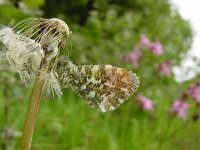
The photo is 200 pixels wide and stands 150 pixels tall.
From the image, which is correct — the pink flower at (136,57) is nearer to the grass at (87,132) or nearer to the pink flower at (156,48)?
the pink flower at (156,48)

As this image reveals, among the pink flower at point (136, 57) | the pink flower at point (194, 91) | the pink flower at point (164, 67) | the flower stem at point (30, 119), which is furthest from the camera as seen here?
the pink flower at point (136, 57)

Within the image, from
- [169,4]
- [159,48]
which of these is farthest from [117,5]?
[159,48]

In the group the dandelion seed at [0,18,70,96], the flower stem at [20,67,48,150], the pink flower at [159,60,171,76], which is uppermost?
the pink flower at [159,60,171,76]

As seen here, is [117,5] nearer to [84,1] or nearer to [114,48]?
[84,1]

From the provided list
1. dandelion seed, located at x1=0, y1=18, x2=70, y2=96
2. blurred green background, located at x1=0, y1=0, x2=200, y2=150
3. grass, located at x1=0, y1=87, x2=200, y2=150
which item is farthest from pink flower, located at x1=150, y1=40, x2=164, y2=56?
dandelion seed, located at x1=0, y1=18, x2=70, y2=96

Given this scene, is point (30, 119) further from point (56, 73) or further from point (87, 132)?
point (87, 132)

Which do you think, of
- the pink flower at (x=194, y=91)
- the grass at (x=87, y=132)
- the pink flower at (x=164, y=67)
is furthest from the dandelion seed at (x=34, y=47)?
the pink flower at (x=164, y=67)

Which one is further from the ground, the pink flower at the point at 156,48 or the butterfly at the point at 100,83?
the pink flower at the point at 156,48

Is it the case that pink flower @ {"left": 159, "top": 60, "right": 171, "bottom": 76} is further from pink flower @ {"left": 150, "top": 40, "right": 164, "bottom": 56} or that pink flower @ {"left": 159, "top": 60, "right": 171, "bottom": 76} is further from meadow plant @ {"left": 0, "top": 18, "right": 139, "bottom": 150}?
meadow plant @ {"left": 0, "top": 18, "right": 139, "bottom": 150}
